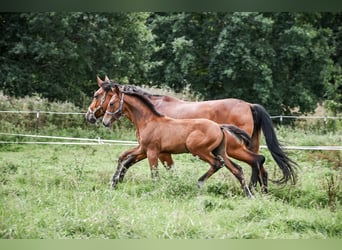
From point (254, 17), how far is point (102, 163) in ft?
9.97

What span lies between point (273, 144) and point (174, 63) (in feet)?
8.52

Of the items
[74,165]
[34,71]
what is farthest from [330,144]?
[34,71]

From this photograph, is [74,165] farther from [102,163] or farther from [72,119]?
[72,119]

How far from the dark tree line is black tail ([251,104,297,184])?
1.32 m

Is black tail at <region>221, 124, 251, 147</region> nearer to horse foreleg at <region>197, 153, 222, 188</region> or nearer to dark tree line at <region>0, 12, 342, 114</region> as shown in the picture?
horse foreleg at <region>197, 153, 222, 188</region>

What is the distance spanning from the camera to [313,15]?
683 centimetres

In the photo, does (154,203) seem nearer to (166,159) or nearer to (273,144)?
(166,159)

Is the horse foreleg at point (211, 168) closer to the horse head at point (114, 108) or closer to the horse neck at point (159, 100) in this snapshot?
the horse neck at point (159, 100)

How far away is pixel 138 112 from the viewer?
5.68 m

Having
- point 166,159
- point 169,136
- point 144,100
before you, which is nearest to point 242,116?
point 169,136

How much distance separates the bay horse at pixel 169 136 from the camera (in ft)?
17.6

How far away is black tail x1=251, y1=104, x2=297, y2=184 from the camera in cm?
539

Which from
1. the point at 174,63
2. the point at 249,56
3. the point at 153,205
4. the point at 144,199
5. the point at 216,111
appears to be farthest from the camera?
the point at 174,63

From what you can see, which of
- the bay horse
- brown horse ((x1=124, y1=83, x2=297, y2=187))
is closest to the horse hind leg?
the bay horse
